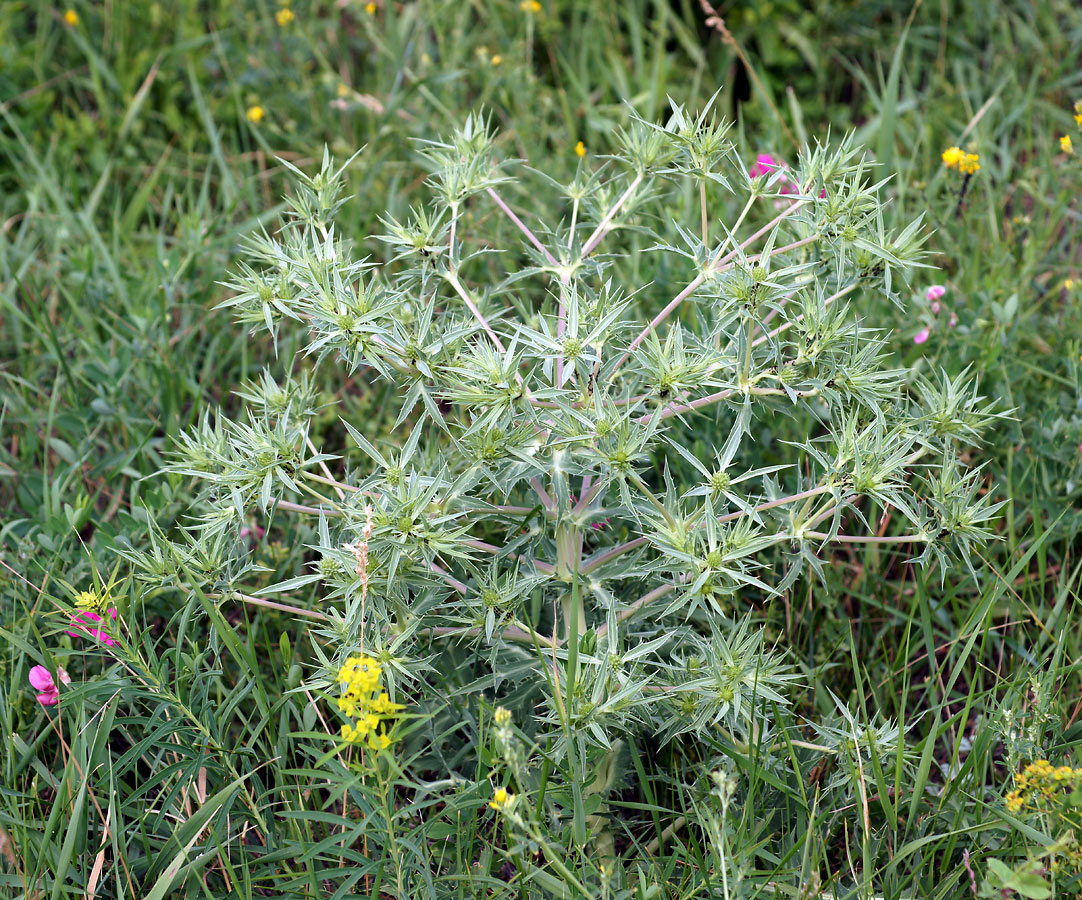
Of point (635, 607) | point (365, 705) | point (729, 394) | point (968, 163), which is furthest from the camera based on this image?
point (968, 163)

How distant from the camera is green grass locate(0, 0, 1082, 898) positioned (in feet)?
6.04

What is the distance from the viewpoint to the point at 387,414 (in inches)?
113

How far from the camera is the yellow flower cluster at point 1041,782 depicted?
5.25 ft

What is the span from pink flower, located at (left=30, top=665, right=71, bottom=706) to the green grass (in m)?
0.03

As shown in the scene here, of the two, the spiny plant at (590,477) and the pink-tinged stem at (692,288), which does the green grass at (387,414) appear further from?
the pink-tinged stem at (692,288)

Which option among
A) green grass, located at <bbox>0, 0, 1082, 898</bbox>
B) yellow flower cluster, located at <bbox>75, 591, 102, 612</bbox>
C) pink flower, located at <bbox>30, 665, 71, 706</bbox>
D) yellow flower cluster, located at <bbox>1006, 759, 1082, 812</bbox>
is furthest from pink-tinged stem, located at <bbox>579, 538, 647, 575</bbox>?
pink flower, located at <bbox>30, 665, 71, 706</bbox>

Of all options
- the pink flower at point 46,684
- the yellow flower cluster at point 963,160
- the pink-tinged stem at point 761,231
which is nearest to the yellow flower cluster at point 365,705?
the pink flower at point 46,684

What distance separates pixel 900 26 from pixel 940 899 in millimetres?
3517

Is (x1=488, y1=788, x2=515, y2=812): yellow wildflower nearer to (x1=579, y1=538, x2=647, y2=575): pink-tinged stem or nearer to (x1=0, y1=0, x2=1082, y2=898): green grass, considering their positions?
(x1=0, y1=0, x2=1082, y2=898): green grass

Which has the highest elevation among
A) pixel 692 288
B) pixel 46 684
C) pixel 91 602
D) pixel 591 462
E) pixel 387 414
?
pixel 692 288

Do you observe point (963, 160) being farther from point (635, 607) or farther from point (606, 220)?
point (635, 607)

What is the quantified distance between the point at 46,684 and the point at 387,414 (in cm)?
118

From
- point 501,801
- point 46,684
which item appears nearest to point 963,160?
point 501,801

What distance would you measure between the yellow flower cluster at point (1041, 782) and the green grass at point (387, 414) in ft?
0.20
